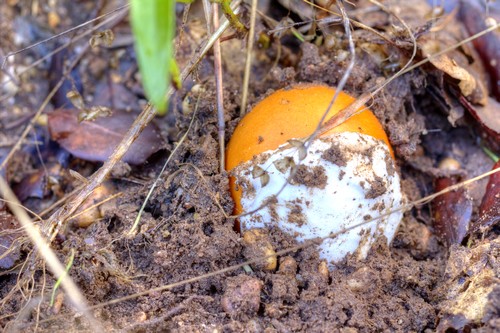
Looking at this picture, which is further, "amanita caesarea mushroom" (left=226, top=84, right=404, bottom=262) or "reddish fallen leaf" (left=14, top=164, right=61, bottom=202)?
"reddish fallen leaf" (left=14, top=164, right=61, bottom=202)

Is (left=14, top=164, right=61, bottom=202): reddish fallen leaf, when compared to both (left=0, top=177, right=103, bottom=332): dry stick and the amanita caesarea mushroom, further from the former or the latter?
the amanita caesarea mushroom

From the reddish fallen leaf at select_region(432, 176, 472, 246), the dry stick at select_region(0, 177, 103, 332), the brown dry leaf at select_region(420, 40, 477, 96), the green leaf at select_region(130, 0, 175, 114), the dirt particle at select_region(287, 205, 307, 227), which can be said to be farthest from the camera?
the brown dry leaf at select_region(420, 40, 477, 96)

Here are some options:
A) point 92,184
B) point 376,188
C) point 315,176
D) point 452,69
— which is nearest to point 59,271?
point 92,184

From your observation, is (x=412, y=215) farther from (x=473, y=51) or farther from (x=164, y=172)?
(x=164, y=172)

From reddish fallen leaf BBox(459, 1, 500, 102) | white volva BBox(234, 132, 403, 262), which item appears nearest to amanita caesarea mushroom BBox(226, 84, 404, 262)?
white volva BBox(234, 132, 403, 262)

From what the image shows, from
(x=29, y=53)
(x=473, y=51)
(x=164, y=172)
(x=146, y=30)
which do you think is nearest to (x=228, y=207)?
(x=164, y=172)

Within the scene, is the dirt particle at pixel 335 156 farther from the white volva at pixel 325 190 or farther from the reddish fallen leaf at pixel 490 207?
the reddish fallen leaf at pixel 490 207

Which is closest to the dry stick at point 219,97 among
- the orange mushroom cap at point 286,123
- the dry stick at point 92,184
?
the orange mushroom cap at point 286,123
